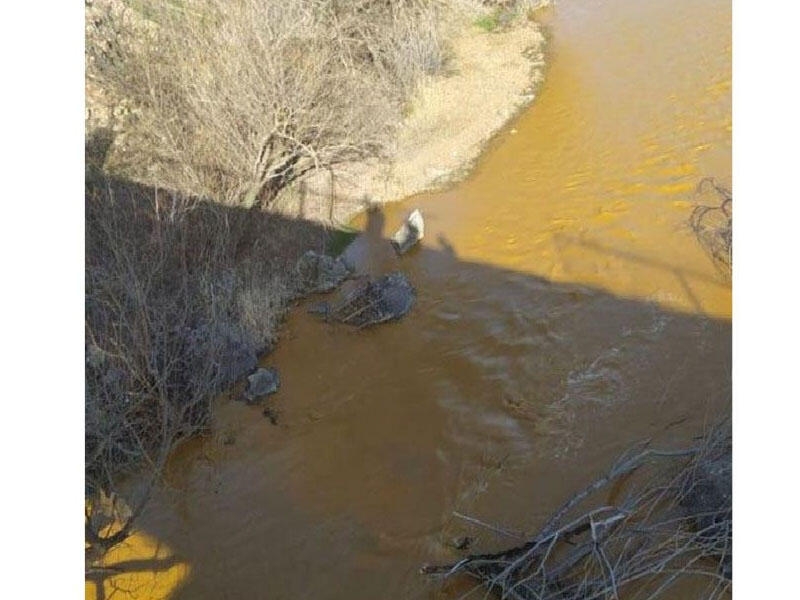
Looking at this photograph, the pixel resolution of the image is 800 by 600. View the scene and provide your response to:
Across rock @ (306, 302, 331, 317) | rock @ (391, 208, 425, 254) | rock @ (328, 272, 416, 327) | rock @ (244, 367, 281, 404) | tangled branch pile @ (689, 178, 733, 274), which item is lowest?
rock @ (244, 367, 281, 404)

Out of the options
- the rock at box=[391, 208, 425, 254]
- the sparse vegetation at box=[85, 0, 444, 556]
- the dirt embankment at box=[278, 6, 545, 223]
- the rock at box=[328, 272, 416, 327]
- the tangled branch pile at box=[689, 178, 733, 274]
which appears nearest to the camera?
the sparse vegetation at box=[85, 0, 444, 556]

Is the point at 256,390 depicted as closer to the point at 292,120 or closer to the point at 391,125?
the point at 292,120

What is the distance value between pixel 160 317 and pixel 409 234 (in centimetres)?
349

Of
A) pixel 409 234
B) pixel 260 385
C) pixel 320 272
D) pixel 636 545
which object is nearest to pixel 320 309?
pixel 320 272

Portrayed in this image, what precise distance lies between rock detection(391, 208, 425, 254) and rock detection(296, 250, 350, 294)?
77 cm

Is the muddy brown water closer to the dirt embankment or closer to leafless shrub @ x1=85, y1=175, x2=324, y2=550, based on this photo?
leafless shrub @ x1=85, y1=175, x2=324, y2=550

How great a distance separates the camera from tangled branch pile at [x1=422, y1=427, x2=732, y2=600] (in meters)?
4.45

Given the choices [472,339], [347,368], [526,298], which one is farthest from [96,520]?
[526,298]

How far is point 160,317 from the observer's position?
6902 millimetres

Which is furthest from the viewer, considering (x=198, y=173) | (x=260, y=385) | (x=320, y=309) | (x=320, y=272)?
(x=198, y=173)

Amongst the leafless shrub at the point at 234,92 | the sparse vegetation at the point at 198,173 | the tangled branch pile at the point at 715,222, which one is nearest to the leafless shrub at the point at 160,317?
the sparse vegetation at the point at 198,173

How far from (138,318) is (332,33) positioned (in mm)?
6477

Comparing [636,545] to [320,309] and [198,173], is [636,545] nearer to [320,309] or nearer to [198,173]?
[320,309]

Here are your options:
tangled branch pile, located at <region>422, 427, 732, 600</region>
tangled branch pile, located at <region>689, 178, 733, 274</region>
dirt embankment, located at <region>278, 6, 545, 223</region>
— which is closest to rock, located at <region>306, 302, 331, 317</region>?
dirt embankment, located at <region>278, 6, 545, 223</region>
